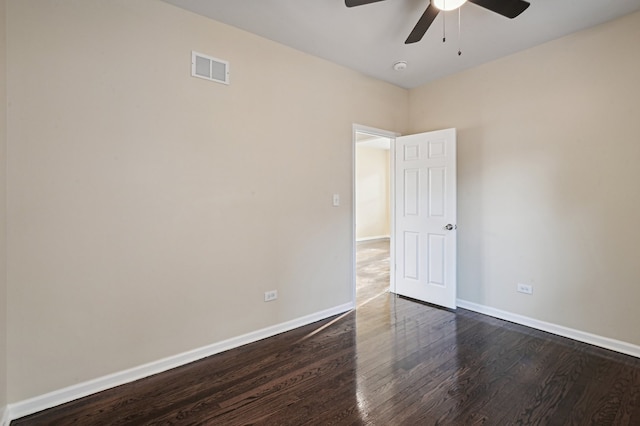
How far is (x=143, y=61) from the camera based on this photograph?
2.20 metres

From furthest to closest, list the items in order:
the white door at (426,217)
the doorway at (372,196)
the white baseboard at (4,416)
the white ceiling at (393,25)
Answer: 1. the doorway at (372,196)
2. the white door at (426,217)
3. the white ceiling at (393,25)
4. the white baseboard at (4,416)

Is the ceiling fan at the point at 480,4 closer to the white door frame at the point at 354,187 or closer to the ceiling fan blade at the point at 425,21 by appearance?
the ceiling fan blade at the point at 425,21

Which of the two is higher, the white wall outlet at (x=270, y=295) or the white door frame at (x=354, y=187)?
the white door frame at (x=354, y=187)

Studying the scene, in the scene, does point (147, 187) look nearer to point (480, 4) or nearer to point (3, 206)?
point (3, 206)

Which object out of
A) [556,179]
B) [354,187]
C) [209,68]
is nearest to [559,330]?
[556,179]

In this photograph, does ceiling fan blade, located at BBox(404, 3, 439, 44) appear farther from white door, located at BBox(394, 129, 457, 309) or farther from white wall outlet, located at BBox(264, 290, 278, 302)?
white wall outlet, located at BBox(264, 290, 278, 302)

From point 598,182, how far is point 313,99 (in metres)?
2.67

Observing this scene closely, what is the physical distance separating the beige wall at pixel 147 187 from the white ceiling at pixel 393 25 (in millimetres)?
178

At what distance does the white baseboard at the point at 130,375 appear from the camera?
1.85 m

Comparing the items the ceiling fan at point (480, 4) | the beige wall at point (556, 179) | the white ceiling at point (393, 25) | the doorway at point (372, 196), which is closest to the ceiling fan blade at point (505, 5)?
the ceiling fan at point (480, 4)

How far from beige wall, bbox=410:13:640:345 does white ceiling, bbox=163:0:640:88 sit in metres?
0.28

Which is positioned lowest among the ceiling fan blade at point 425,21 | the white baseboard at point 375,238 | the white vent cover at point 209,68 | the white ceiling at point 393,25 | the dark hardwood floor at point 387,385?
the dark hardwood floor at point 387,385

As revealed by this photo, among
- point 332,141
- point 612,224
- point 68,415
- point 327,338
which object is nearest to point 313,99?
point 332,141

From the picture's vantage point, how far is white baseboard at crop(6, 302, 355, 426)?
6.07 ft
